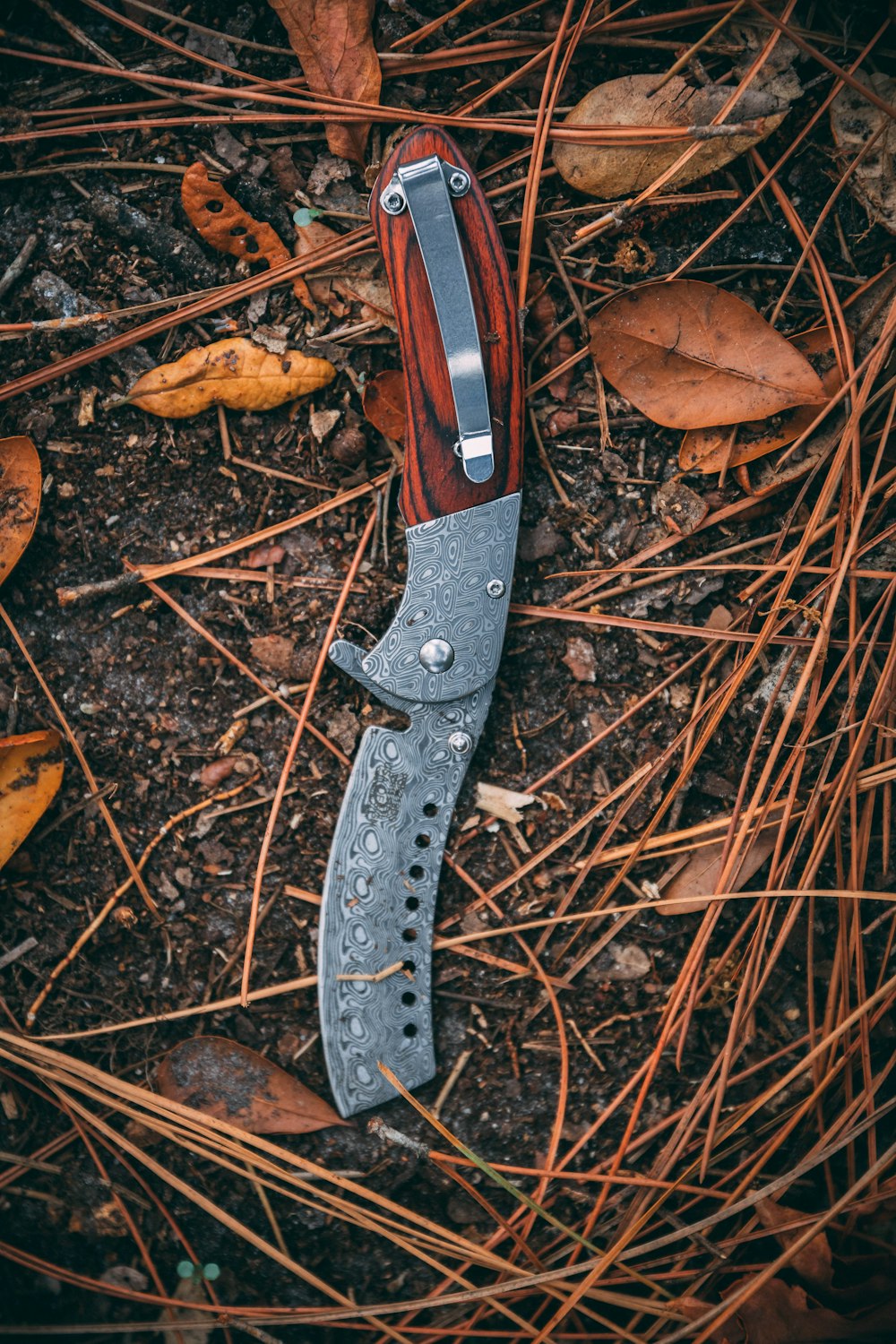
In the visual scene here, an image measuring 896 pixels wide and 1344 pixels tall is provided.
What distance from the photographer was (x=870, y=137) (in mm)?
2361

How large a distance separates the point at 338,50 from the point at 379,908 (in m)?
2.51

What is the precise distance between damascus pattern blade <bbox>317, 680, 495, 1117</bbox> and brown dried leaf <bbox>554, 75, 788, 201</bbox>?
160 centimetres

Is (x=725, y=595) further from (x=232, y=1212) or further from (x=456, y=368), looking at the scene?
(x=232, y=1212)

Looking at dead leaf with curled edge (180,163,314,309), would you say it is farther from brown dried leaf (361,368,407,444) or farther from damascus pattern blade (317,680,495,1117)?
damascus pattern blade (317,680,495,1117)

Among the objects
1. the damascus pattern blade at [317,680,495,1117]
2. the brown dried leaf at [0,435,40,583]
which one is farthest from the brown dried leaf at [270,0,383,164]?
the damascus pattern blade at [317,680,495,1117]

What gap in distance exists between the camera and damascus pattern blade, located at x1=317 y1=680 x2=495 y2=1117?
7.89 ft

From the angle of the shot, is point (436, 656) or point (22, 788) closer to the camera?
point (436, 656)

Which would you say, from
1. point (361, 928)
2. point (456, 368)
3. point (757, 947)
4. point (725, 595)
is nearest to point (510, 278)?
point (456, 368)

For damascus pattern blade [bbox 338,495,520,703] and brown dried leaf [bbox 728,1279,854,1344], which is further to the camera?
damascus pattern blade [bbox 338,495,520,703]

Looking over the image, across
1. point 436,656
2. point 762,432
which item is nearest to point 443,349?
point 436,656

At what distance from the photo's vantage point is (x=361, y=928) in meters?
2.41

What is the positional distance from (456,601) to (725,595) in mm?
866

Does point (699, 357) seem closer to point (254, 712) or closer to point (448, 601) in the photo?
point (448, 601)

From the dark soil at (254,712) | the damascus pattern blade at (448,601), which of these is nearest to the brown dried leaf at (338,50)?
the dark soil at (254,712)
